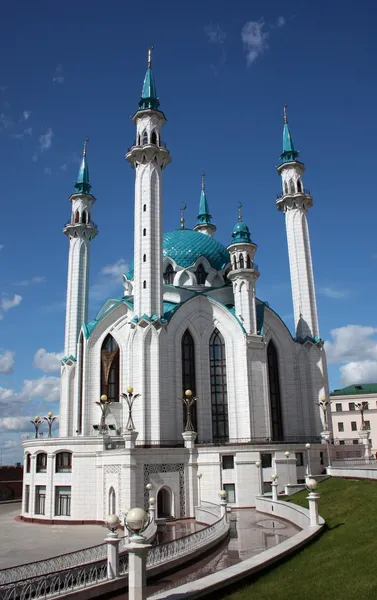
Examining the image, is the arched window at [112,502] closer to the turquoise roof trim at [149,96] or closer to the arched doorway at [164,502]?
the arched doorway at [164,502]

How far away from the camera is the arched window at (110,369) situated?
39.8 meters

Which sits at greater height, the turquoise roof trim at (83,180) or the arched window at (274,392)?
the turquoise roof trim at (83,180)

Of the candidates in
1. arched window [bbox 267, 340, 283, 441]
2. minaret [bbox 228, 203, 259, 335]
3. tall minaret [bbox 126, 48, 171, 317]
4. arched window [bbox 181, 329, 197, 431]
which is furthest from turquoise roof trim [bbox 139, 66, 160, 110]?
arched window [bbox 267, 340, 283, 441]

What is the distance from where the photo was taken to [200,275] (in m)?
47.1

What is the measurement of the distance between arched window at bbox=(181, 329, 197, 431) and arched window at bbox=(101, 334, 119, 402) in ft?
17.1

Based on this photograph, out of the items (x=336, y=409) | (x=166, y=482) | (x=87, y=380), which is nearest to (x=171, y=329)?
(x=87, y=380)

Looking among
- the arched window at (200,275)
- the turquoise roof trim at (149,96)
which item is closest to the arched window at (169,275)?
the arched window at (200,275)

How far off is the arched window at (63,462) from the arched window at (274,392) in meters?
15.7

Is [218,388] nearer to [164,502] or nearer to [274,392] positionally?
[274,392]

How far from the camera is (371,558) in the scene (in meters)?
12.7

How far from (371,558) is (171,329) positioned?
86.6 feet

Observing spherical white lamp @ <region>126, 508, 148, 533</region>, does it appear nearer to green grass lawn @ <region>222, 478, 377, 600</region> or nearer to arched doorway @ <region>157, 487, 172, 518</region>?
green grass lawn @ <region>222, 478, 377, 600</region>

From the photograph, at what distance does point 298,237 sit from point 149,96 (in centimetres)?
1716

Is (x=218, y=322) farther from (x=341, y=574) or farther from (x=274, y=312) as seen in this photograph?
(x=341, y=574)
